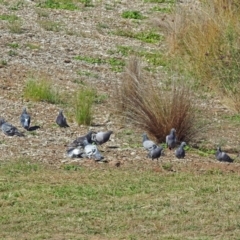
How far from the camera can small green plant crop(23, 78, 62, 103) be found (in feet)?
48.3

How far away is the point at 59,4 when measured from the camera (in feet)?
75.1

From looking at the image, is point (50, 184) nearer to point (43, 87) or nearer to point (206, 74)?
point (43, 87)

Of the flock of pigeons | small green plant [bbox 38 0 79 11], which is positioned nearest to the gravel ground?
the flock of pigeons

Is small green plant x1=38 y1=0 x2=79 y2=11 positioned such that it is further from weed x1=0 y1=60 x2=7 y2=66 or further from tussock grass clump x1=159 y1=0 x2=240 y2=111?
weed x1=0 y1=60 x2=7 y2=66

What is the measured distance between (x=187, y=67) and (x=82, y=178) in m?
6.92

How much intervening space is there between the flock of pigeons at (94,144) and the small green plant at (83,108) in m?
0.57

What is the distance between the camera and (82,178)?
35.6ft

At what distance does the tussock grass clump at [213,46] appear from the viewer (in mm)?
16250

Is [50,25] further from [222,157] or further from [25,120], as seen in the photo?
[222,157]

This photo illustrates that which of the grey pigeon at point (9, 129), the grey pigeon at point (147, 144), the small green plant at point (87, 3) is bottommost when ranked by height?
the small green plant at point (87, 3)

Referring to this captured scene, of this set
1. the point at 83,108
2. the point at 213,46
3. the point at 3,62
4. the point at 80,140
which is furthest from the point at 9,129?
the point at 213,46

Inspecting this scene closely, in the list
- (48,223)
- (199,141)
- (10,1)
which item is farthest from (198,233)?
(10,1)

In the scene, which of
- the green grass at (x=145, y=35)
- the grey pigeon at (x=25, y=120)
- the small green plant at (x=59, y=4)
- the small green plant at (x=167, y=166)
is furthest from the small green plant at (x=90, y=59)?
the small green plant at (x=167, y=166)

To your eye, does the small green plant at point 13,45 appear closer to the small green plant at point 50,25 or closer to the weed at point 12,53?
the weed at point 12,53
